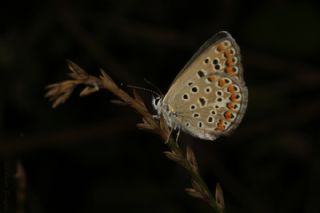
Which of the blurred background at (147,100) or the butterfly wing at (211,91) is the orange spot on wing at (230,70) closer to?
the butterfly wing at (211,91)

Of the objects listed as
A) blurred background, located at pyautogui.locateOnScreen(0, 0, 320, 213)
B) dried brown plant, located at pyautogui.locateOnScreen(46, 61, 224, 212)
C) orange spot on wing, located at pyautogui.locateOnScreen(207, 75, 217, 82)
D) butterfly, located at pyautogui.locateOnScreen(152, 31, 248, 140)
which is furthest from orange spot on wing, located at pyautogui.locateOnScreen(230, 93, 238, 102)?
blurred background, located at pyautogui.locateOnScreen(0, 0, 320, 213)

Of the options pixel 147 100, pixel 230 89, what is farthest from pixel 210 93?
pixel 147 100

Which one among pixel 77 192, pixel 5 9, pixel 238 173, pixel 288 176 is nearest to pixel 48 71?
pixel 5 9

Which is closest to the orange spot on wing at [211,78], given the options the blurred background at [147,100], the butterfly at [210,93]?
the butterfly at [210,93]

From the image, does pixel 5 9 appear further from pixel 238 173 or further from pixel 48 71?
pixel 238 173

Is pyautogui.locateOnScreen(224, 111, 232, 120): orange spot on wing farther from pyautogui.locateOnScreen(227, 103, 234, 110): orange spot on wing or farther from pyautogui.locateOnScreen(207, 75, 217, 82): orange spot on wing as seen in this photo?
pyautogui.locateOnScreen(207, 75, 217, 82): orange spot on wing

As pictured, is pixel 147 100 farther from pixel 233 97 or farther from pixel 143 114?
pixel 143 114

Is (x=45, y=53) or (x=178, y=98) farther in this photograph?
(x=45, y=53)
